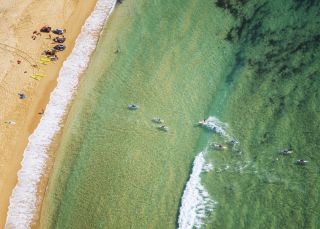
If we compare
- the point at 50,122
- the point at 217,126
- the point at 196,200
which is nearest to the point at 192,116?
the point at 217,126

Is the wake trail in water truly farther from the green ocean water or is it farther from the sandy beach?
the sandy beach

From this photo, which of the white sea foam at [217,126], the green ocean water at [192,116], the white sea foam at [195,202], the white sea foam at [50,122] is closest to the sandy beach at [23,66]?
the white sea foam at [50,122]

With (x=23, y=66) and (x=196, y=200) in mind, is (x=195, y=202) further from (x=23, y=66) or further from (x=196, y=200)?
(x=23, y=66)

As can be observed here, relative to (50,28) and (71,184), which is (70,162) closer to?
(71,184)

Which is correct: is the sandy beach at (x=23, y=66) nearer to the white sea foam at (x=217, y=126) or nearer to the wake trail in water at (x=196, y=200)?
the wake trail in water at (x=196, y=200)

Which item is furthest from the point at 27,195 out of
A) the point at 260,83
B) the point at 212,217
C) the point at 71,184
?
the point at 260,83
